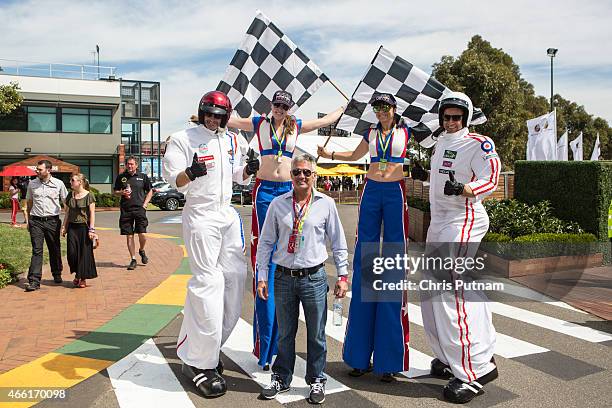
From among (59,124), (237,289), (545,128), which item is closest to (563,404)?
(237,289)

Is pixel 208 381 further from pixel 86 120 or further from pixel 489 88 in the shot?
pixel 86 120

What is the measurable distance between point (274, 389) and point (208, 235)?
132 cm

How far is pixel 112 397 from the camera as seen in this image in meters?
4.19

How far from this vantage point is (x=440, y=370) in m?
4.67

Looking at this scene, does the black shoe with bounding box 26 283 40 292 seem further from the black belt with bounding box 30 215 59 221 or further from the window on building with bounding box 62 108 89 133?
the window on building with bounding box 62 108 89 133

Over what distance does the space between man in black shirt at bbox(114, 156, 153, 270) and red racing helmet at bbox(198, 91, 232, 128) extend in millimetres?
5919

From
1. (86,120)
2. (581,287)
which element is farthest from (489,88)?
(86,120)

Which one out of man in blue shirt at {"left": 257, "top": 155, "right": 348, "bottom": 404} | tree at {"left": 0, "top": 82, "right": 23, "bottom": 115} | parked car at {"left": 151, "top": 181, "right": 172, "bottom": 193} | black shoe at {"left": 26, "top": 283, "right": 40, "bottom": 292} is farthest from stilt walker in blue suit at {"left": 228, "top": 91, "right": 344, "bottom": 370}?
parked car at {"left": 151, "top": 181, "right": 172, "bottom": 193}

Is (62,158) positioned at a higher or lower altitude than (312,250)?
higher

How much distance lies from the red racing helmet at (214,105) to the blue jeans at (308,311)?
4.68 ft

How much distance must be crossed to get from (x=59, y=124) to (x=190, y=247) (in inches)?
1419

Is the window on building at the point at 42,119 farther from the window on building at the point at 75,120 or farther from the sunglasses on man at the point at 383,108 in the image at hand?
the sunglasses on man at the point at 383,108

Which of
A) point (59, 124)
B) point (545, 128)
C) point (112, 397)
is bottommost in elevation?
point (112, 397)

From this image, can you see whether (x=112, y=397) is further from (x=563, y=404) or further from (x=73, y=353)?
(x=563, y=404)
